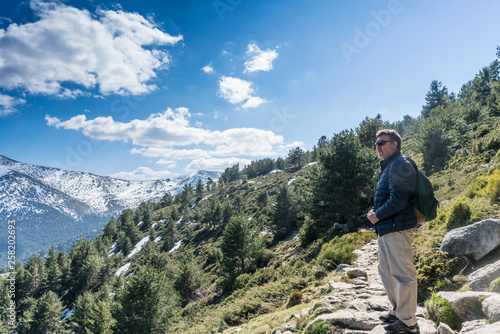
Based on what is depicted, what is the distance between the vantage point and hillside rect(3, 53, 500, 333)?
6.89 m

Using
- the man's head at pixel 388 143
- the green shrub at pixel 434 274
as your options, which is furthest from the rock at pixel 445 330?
the man's head at pixel 388 143

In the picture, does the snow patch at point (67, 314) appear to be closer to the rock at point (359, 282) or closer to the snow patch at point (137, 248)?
the snow patch at point (137, 248)

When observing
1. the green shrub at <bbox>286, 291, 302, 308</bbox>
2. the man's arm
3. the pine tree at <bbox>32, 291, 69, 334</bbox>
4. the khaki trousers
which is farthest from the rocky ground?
the pine tree at <bbox>32, 291, 69, 334</bbox>

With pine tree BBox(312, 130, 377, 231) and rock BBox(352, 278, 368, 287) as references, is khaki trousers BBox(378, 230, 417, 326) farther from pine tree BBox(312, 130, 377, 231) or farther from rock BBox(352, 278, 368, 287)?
pine tree BBox(312, 130, 377, 231)

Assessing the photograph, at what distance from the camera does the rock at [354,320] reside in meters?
3.59

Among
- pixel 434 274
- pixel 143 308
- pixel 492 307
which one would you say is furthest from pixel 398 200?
pixel 143 308

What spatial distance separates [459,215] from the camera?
6832 millimetres

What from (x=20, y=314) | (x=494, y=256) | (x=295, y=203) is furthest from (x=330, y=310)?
(x=20, y=314)

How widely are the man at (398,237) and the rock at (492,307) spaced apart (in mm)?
774

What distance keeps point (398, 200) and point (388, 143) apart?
3.36 ft

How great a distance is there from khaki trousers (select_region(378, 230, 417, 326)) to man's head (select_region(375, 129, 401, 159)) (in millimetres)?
1292

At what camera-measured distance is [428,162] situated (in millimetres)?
29312

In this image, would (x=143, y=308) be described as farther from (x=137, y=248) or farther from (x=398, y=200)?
(x=137, y=248)

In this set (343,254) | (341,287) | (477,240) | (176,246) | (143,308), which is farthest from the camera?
(176,246)
